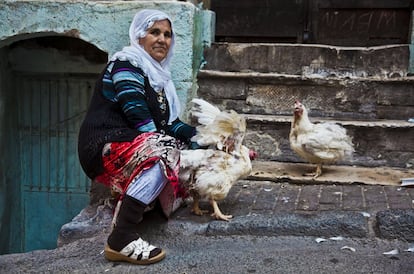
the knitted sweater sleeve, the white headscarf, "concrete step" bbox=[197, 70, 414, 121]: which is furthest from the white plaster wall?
the knitted sweater sleeve

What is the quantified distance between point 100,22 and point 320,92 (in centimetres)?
195

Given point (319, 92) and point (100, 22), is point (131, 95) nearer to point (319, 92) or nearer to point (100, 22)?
point (100, 22)

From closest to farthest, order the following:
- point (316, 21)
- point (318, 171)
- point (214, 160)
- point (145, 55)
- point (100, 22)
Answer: point (214, 160)
point (145, 55)
point (318, 171)
point (100, 22)
point (316, 21)

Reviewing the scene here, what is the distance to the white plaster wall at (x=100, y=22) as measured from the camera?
14.1ft

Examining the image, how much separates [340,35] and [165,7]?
322 centimetres

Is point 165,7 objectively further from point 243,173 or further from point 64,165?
point 64,165

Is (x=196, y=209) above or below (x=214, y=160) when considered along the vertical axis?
below

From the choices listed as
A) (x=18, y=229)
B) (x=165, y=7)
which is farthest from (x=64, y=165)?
(x=165, y=7)

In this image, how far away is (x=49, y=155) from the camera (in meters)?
5.99

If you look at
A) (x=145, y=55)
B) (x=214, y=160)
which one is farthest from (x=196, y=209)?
(x=145, y=55)

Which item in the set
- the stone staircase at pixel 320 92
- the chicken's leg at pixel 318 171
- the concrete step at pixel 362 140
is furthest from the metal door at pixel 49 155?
the chicken's leg at pixel 318 171

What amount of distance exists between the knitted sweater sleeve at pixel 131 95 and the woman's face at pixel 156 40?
0.85 feet

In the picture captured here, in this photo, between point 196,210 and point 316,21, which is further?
point 316,21

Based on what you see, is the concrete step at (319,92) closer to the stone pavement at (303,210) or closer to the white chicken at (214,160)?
the stone pavement at (303,210)
